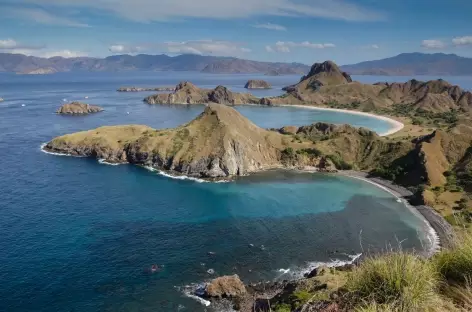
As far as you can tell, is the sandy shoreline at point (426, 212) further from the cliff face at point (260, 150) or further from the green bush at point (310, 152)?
the green bush at point (310, 152)

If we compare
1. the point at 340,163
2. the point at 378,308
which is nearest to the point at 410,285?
the point at 378,308

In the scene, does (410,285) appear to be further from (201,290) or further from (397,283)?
(201,290)

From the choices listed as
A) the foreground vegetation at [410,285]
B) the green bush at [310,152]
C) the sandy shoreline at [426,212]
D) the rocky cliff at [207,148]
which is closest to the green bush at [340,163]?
the rocky cliff at [207,148]

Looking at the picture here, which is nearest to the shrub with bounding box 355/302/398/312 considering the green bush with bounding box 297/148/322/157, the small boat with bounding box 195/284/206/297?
the small boat with bounding box 195/284/206/297

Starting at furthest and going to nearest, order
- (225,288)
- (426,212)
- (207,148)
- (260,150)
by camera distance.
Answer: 1. (260,150)
2. (207,148)
3. (426,212)
4. (225,288)

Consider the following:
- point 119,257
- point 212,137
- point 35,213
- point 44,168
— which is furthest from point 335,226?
point 44,168

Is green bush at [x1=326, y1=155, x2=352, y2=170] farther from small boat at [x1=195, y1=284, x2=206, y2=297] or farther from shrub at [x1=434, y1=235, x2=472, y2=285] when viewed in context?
shrub at [x1=434, y1=235, x2=472, y2=285]
